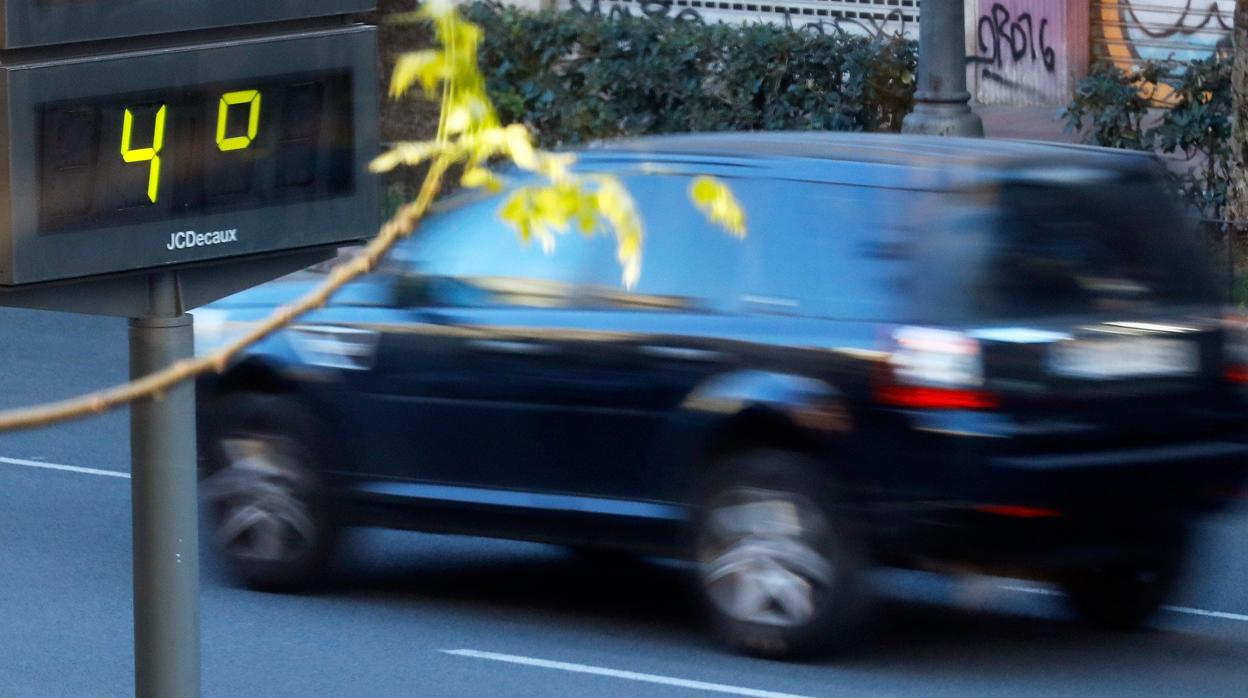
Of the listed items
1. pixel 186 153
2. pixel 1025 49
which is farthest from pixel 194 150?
pixel 1025 49

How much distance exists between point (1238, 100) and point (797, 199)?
8780mm

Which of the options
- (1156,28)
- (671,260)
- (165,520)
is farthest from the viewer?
(1156,28)

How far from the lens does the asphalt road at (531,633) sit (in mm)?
7012

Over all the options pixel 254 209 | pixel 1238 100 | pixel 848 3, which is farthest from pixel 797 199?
pixel 848 3

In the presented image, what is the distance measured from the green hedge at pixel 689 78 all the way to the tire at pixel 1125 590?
9897 millimetres

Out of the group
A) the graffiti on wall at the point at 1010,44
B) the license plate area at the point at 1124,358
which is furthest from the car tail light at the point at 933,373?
the graffiti on wall at the point at 1010,44

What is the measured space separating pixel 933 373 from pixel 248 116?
12.1 ft

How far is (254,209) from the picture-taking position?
10.8 ft

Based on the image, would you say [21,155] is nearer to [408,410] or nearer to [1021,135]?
[408,410]

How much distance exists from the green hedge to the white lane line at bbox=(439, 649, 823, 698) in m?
10.5

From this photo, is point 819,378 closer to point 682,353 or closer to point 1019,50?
point 682,353

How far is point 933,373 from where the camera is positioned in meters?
6.59

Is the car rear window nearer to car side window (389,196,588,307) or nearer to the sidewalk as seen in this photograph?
car side window (389,196,588,307)

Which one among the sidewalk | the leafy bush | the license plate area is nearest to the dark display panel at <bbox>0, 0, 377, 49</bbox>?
the license plate area
